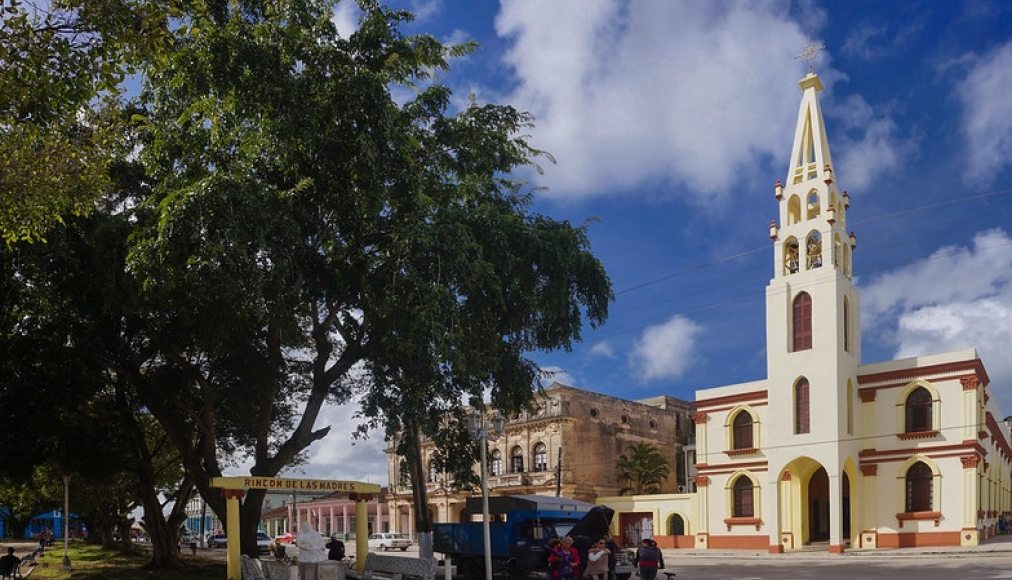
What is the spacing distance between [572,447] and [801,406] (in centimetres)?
1905

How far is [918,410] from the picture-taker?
128 ft

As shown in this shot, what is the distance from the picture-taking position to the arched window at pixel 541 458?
57.6 m

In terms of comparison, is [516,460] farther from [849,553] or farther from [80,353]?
[80,353]

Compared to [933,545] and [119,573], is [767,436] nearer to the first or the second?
[933,545]

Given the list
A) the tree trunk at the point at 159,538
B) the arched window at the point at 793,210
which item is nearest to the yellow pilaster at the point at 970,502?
the arched window at the point at 793,210

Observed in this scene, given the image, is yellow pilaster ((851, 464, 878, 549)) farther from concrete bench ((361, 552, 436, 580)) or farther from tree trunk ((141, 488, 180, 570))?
tree trunk ((141, 488, 180, 570))

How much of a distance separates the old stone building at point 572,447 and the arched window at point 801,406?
15.8 m

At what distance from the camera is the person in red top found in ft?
62.4

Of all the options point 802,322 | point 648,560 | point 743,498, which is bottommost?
point 743,498

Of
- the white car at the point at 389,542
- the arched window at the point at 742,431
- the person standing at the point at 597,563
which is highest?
the arched window at the point at 742,431

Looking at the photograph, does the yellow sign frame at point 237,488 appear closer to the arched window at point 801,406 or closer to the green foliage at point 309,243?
the green foliage at point 309,243

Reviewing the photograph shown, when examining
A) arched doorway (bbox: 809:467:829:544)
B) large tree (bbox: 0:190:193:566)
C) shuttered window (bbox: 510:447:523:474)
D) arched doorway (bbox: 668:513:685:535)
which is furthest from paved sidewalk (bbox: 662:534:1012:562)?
large tree (bbox: 0:190:193:566)

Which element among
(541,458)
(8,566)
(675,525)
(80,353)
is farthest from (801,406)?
(8,566)

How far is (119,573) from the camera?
28.5 m
